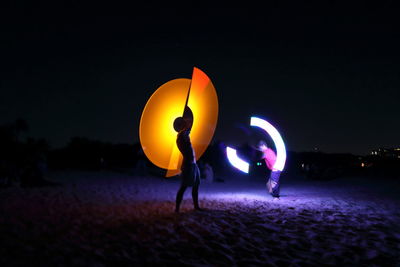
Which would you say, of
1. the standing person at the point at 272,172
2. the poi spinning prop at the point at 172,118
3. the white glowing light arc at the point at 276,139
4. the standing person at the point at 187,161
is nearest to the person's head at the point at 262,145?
the standing person at the point at 272,172

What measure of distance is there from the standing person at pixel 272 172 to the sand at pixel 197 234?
191cm

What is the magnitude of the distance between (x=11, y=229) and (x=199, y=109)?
5.57 metres

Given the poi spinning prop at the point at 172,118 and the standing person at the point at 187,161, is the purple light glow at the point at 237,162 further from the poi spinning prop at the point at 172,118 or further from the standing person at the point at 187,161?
the standing person at the point at 187,161

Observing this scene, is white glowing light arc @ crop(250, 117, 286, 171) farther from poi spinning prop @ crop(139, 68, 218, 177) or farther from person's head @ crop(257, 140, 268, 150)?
poi spinning prop @ crop(139, 68, 218, 177)

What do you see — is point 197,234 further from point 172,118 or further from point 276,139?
point 276,139

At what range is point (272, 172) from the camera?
12.1 m

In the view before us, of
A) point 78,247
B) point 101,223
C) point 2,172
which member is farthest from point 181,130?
point 2,172

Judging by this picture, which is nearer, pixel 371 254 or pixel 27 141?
pixel 371 254

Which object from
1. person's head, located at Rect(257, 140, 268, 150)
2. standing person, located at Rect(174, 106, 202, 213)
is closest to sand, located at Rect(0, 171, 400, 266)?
standing person, located at Rect(174, 106, 202, 213)

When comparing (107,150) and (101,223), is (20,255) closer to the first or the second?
(101,223)

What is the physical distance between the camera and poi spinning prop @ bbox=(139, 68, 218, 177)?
9.88 metres

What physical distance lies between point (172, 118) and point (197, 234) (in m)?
4.85

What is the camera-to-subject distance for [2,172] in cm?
1360

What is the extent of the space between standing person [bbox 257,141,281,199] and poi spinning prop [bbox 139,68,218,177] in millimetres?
2941
